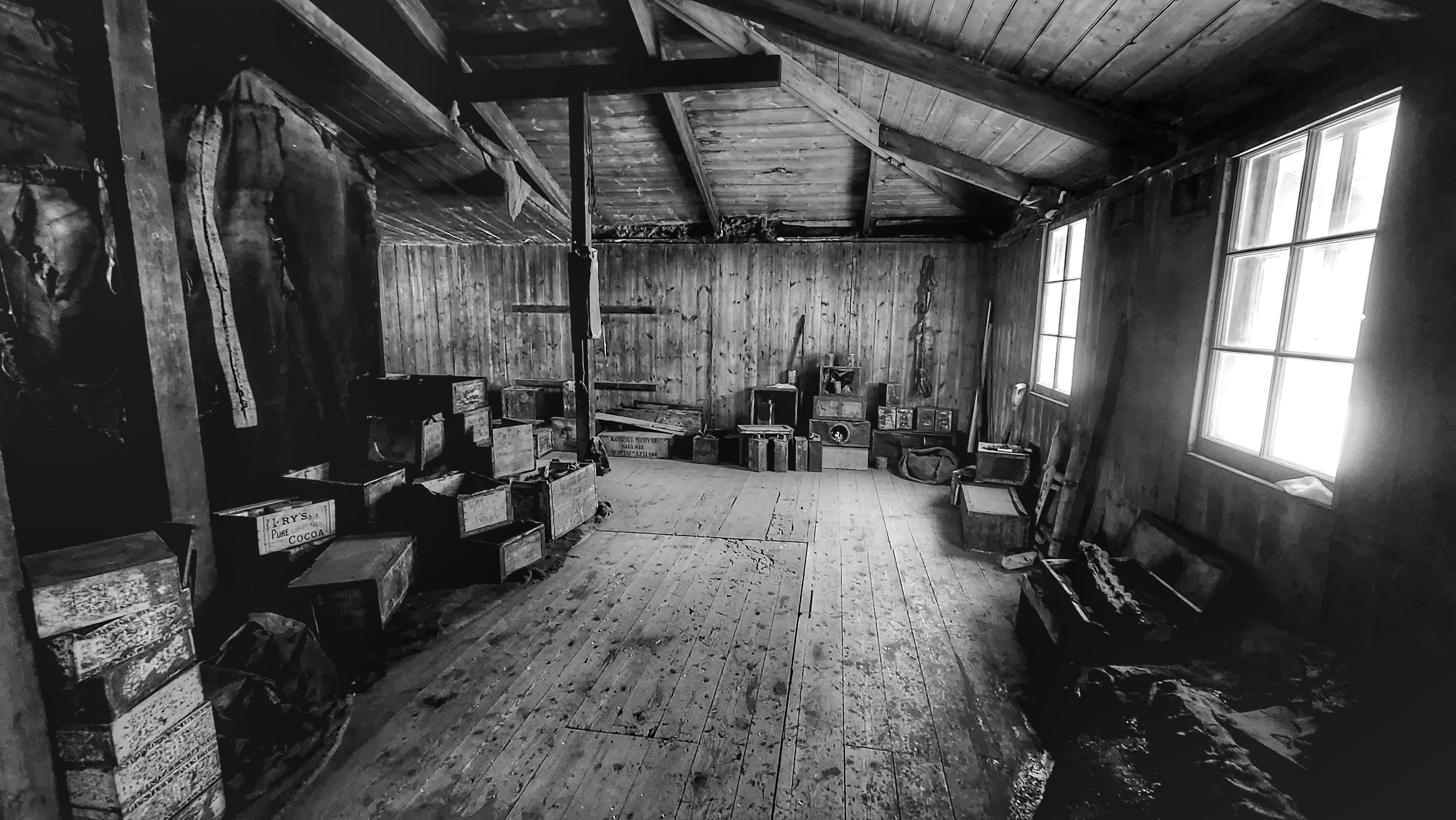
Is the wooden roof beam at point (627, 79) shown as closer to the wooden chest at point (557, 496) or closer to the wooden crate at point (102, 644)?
the wooden chest at point (557, 496)

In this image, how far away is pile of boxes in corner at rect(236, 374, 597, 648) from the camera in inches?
113

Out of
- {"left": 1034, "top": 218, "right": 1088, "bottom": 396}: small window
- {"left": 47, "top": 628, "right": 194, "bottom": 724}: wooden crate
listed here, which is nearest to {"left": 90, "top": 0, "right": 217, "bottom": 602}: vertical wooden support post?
{"left": 47, "top": 628, "right": 194, "bottom": 724}: wooden crate

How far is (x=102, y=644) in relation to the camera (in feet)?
5.44

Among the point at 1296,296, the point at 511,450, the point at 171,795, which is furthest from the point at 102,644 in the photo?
the point at 1296,296

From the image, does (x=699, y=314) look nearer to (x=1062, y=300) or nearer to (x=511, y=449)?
(x=511, y=449)

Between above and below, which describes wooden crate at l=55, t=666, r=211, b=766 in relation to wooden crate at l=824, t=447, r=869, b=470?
above

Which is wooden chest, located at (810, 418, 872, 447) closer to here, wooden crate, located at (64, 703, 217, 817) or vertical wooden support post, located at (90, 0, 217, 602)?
vertical wooden support post, located at (90, 0, 217, 602)

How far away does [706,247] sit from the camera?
801 cm

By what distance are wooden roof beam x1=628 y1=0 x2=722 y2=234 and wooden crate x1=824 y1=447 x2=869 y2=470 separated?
133 inches

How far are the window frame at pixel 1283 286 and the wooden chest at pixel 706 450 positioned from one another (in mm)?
5196

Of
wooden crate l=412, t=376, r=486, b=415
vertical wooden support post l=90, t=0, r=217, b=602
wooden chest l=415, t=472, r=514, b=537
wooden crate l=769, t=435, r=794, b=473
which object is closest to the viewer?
vertical wooden support post l=90, t=0, r=217, b=602

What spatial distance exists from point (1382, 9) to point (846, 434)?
5716mm

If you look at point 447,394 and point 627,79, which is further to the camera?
point 627,79

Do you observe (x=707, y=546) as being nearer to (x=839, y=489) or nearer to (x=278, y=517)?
(x=839, y=489)
